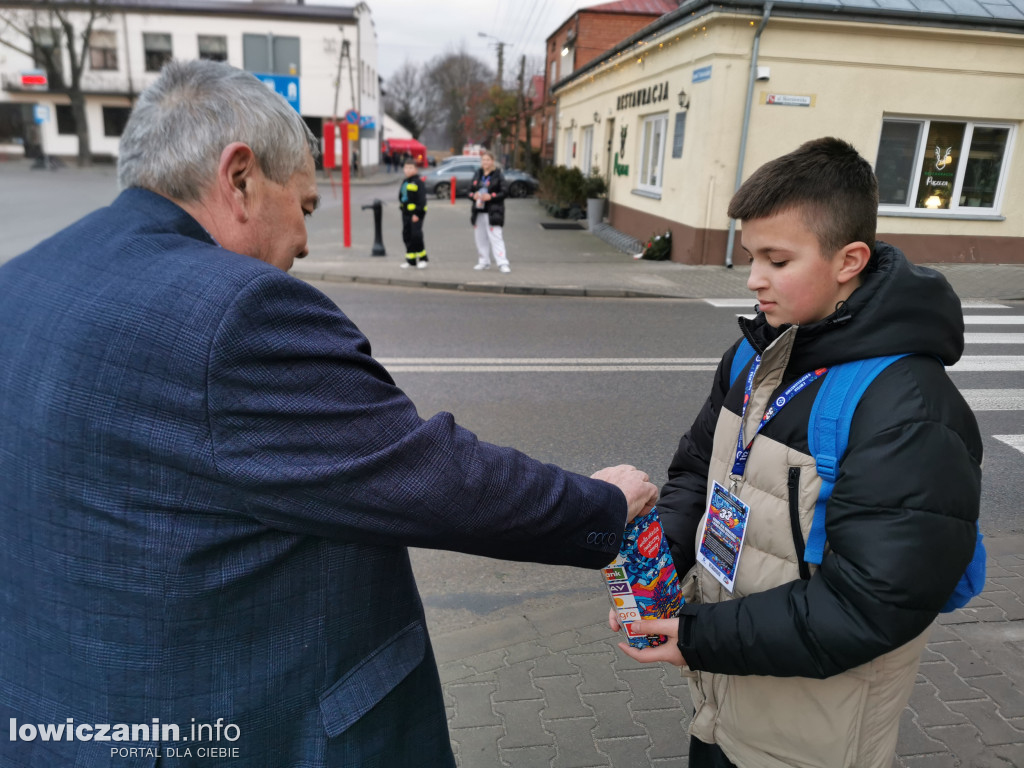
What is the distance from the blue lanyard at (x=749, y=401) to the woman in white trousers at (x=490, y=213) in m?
11.9

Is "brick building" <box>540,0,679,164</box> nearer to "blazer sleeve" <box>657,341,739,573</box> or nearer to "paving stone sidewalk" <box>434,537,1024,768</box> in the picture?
"paving stone sidewalk" <box>434,537,1024,768</box>

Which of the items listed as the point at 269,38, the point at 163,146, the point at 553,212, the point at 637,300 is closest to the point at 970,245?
the point at 637,300

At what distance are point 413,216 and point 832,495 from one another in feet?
41.6

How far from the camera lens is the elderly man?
3.76 ft

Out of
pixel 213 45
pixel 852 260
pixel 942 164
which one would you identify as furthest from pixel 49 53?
pixel 852 260

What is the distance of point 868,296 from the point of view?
1486 mm

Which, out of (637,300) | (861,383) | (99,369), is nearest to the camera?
(99,369)

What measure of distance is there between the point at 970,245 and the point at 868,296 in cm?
1518

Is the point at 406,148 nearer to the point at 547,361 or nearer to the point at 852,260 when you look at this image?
the point at 547,361

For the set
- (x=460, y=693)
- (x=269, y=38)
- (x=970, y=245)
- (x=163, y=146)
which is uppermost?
(x=269, y=38)

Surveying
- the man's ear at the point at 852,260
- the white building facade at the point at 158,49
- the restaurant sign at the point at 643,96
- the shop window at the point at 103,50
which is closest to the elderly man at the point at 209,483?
the man's ear at the point at 852,260

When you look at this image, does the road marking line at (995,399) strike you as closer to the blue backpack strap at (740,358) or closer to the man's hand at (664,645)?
the blue backpack strap at (740,358)

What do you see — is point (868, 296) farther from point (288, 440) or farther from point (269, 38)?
point (269, 38)

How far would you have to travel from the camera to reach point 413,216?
1346 cm
